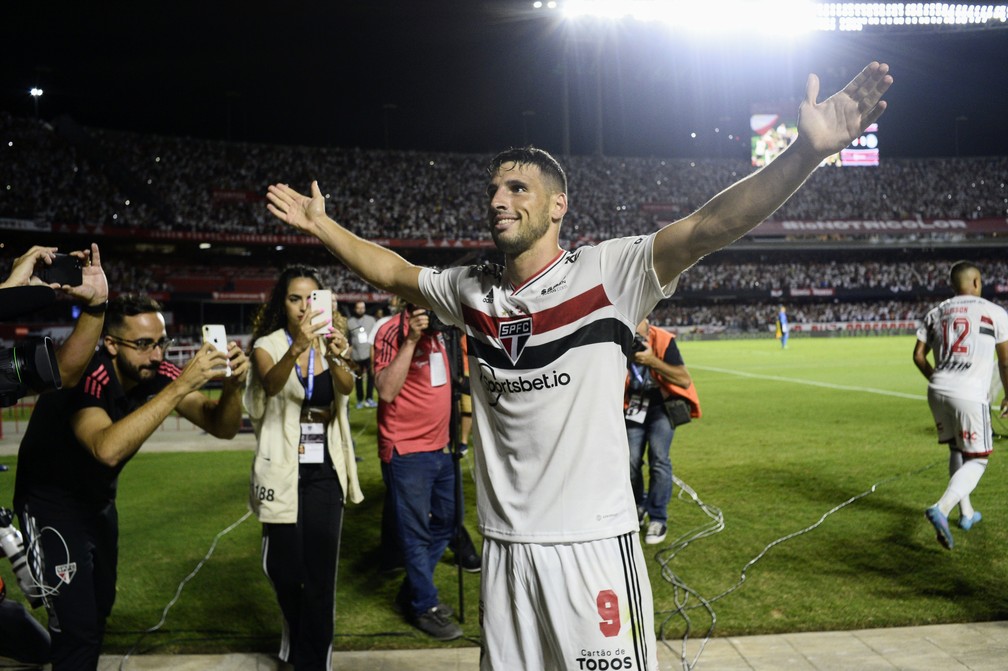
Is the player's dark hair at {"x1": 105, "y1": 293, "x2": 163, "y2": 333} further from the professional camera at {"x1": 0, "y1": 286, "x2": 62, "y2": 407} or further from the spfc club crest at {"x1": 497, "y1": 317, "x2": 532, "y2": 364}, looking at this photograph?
the spfc club crest at {"x1": 497, "y1": 317, "x2": 532, "y2": 364}

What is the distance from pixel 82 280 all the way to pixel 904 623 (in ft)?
16.8

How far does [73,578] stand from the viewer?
3449mm

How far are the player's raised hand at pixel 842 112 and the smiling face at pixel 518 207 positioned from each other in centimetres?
89

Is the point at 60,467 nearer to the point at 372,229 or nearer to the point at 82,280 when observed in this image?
the point at 82,280

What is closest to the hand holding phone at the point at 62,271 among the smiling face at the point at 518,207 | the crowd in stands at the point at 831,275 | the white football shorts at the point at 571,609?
the smiling face at the point at 518,207

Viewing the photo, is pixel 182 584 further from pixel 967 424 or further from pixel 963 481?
pixel 967 424

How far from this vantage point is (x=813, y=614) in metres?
5.16

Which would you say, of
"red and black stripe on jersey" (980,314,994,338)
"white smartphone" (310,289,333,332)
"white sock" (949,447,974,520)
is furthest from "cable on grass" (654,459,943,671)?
"white smartphone" (310,289,333,332)

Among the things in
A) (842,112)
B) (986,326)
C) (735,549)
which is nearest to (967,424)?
(986,326)

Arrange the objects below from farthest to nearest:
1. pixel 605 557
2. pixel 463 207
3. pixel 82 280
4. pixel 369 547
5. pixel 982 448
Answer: pixel 463 207 → pixel 369 547 → pixel 982 448 → pixel 82 280 → pixel 605 557

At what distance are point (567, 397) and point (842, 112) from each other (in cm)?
120

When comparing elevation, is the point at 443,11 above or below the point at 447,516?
above

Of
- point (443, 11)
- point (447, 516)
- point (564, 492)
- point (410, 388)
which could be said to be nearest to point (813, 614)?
point (447, 516)

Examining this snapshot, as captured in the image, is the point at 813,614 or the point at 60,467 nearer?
the point at 60,467
